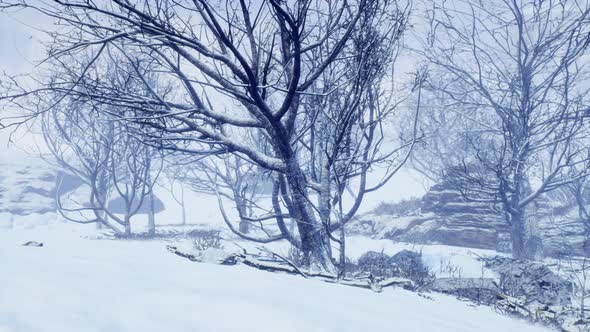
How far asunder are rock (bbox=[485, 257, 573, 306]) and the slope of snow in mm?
4689

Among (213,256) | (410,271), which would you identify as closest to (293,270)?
(213,256)

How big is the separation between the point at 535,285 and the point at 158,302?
6.73m

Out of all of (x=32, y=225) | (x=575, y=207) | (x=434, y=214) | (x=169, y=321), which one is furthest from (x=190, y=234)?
(x=575, y=207)

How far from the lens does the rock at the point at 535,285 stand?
5773 mm

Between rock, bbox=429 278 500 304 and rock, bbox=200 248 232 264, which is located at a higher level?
rock, bbox=200 248 232 264

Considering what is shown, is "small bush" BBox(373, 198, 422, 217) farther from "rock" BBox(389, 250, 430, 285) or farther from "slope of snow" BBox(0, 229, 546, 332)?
"slope of snow" BBox(0, 229, 546, 332)

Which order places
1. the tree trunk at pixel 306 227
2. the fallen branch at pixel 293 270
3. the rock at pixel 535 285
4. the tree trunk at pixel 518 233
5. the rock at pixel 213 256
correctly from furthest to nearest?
the tree trunk at pixel 518 233, the rock at pixel 535 285, the tree trunk at pixel 306 227, the rock at pixel 213 256, the fallen branch at pixel 293 270

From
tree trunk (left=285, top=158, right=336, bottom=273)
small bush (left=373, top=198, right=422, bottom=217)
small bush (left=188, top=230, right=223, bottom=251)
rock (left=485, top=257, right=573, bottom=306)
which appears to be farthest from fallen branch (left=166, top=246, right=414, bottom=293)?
small bush (left=373, top=198, right=422, bottom=217)

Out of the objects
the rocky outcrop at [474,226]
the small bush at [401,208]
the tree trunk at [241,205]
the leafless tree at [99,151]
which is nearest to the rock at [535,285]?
the tree trunk at [241,205]

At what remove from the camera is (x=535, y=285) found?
20.0 ft

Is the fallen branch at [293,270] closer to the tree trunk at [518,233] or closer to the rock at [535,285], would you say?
the rock at [535,285]

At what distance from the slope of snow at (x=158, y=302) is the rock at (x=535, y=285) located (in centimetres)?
469

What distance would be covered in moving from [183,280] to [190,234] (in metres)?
14.6

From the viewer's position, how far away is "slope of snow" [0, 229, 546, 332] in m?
1.17
